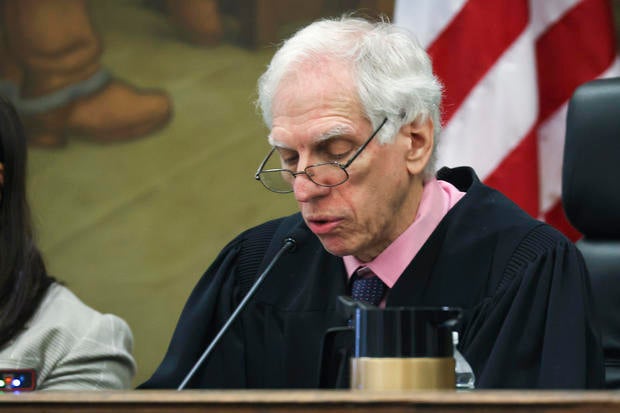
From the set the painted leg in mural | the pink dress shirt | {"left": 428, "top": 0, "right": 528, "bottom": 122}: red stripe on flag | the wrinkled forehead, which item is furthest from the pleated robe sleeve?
the painted leg in mural

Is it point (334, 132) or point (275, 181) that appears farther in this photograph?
point (275, 181)

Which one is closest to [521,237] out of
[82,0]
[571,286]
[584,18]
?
[571,286]

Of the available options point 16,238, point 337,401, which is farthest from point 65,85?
point 337,401

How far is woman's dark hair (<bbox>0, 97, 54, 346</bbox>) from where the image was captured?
2600 millimetres

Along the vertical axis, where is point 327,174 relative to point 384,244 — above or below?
above

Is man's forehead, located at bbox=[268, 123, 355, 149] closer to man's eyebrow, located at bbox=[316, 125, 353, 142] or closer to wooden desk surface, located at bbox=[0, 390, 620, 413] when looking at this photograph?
man's eyebrow, located at bbox=[316, 125, 353, 142]

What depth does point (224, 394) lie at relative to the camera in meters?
1.11

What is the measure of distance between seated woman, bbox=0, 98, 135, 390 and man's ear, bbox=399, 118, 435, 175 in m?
0.95

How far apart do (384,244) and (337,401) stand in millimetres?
1107

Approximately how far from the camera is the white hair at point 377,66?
2084mm

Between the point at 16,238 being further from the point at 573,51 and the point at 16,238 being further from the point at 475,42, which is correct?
the point at 573,51

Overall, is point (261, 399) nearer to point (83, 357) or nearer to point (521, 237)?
point (521, 237)

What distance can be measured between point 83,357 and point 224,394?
154cm

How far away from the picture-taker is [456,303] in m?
2.07
